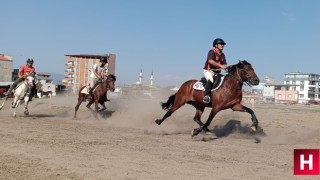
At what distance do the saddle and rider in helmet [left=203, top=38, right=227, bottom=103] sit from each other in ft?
0.44

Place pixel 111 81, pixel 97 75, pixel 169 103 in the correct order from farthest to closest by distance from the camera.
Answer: pixel 97 75 → pixel 111 81 → pixel 169 103

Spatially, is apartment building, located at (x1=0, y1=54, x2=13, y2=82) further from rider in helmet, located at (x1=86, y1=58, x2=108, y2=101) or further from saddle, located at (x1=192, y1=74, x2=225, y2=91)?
saddle, located at (x1=192, y1=74, x2=225, y2=91)

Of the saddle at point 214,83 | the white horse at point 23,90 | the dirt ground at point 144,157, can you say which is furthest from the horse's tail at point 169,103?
the white horse at point 23,90

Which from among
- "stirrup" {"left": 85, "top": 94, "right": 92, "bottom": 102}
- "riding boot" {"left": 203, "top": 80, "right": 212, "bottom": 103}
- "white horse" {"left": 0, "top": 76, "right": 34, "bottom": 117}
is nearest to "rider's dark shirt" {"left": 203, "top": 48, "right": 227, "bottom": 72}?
"riding boot" {"left": 203, "top": 80, "right": 212, "bottom": 103}

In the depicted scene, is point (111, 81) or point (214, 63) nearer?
point (214, 63)

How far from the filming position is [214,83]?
42.9ft

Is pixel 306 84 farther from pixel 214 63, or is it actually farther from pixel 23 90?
pixel 214 63

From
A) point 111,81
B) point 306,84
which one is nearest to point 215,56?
point 111,81

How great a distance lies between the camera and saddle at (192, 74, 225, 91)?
1298 centimetres

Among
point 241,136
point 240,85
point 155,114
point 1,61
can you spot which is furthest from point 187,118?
point 1,61

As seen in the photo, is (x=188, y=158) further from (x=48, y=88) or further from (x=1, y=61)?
(x=1, y=61)

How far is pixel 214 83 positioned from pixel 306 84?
16996 centimetres

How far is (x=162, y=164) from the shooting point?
782 cm

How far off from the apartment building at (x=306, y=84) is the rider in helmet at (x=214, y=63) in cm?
15856
